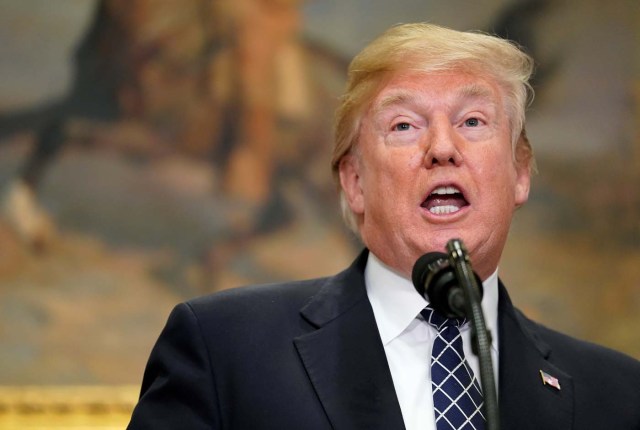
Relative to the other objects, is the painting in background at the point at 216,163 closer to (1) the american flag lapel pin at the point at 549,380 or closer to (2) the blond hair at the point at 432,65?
(2) the blond hair at the point at 432,65

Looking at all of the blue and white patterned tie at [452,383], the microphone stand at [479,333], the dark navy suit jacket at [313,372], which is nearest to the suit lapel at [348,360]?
the dark navy suit jacket at [313,372]

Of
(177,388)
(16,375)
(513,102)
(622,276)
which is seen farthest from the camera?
(622,276)

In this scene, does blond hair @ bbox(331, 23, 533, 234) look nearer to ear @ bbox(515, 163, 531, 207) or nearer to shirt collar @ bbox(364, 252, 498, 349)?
ear @ bbox(515, 163, 531, 207)

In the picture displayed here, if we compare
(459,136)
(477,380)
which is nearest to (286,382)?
(477,380)

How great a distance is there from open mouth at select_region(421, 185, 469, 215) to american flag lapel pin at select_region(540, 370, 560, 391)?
544mm

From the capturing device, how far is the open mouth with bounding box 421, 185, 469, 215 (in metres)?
2.74

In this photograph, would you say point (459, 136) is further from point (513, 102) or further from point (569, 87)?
point (569, 87)

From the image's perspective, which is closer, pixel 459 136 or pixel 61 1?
pixel 459 136

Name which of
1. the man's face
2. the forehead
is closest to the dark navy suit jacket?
the man's face

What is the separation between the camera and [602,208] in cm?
587

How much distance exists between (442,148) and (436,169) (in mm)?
57

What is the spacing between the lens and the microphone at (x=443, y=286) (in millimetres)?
1975

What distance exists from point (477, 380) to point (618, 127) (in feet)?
11.7

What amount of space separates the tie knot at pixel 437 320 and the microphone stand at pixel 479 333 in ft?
2.57
